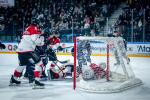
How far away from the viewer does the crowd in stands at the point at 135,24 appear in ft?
46.4

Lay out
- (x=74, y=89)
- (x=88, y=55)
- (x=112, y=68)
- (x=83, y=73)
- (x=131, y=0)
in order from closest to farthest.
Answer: (x=74, y=89), (x=83, y=73), (x=112, y=68), (x=88, y=55), (x=131, y=0)

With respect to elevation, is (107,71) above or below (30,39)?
below

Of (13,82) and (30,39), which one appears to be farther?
(13,82)

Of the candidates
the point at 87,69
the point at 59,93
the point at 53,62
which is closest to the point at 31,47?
the point at 59,93

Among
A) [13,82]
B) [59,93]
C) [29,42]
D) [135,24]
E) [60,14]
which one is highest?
[60,14]

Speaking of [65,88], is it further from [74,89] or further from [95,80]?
[95,80]

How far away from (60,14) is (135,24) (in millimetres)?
4162

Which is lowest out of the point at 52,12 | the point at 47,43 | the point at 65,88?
the point at 65,88

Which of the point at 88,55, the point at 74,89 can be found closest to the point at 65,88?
the point at 74,89

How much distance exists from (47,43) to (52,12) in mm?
8678

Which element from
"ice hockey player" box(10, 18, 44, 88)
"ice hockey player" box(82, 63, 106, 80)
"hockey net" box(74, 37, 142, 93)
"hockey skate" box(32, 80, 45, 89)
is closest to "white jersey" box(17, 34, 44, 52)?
"ice hockey player" box(10, 18, 44, 88)

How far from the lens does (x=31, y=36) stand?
7.63 metres

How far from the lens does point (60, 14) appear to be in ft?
56.4

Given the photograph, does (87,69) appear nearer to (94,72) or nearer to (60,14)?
(94,72)
